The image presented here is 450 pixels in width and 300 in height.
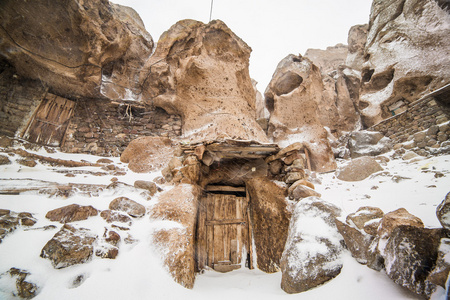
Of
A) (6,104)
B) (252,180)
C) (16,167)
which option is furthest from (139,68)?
(252,180)

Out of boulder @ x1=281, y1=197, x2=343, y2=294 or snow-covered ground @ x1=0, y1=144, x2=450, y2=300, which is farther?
boulder @ x1=281, y1=197, x2=343, y2=294

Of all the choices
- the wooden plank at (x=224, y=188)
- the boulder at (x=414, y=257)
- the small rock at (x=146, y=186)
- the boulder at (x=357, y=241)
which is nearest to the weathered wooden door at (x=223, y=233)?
the wooden plank at (x=224, y=188)

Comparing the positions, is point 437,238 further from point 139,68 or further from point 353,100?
point 353,100

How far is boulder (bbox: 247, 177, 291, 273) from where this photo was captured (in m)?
2.79

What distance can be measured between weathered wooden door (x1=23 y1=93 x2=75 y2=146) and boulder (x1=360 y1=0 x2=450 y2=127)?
463 inches

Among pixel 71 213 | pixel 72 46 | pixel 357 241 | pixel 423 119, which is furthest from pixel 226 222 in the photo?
pixel 423 119

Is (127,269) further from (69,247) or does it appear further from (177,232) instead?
(177,232)

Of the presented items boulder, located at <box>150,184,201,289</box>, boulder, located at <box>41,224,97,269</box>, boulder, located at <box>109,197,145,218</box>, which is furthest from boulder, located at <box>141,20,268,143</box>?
boulder, located at <box>41,224,97,269</box>

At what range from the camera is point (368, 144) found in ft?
22.6

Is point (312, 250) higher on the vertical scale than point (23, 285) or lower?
higher

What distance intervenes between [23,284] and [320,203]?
2.58 m

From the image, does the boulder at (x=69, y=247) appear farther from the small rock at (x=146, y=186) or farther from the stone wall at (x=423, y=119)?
the stone wall at (x=423, y=119)

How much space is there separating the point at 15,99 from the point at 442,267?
24.3 ft

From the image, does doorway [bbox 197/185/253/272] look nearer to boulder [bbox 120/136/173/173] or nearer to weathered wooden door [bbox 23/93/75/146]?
boulder [bbox 120/136/173/173]
